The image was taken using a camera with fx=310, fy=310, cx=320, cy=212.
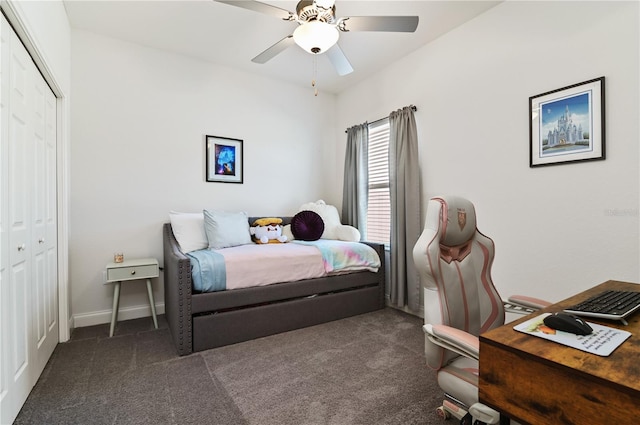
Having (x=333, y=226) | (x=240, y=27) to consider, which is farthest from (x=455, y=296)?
(x=240, y=27)

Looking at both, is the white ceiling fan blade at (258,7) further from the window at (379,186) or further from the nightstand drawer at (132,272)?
the nightstand drawer at (132,272)

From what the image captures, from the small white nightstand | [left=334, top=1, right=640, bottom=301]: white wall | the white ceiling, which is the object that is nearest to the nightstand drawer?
the small white nightstand

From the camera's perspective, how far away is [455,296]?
1396 millimetres

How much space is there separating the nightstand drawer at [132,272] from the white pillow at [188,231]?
1.03 feet

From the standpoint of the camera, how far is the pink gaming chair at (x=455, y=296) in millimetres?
1230

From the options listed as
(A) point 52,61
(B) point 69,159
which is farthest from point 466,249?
(B) point 69,159

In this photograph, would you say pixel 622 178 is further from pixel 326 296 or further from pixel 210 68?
pixel 210 68

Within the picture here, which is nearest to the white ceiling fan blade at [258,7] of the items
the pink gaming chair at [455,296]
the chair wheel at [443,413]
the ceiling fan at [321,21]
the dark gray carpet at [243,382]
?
the ceiling fan at [321,21]

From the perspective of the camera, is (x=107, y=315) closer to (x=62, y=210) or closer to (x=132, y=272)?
(x=132, y=272)

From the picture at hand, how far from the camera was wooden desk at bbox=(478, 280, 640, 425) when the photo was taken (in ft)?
2.09

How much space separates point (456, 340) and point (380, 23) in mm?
1958

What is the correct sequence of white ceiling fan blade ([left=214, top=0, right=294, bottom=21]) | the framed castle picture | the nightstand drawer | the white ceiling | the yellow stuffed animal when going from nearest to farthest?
1. white ceiling fan blade ([left=214, top=0, right=294, bottom=21])
2. the framed castle picture
3. the white ceiling
4. the nightstand drawer
5. the yellow stuffed animal

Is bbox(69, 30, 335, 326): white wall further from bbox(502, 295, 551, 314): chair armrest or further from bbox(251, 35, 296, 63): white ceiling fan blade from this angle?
bbox(502, 295, 551, 314): chair armrest

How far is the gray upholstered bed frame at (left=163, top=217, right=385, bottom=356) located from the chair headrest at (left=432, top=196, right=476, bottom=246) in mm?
1720
